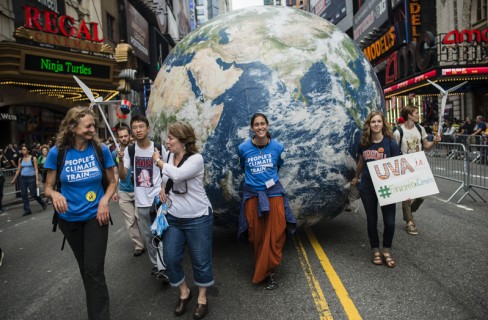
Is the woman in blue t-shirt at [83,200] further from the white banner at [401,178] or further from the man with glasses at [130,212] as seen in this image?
the white banner at [401,178]

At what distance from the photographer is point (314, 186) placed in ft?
13.6

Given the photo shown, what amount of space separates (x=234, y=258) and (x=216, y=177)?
1222mm

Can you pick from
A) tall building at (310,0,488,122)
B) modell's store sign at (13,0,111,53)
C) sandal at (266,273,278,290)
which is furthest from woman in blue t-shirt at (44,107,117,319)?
tall building at (310,0,488,122)

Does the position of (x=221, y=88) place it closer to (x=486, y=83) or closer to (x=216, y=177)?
(x=216, y=177)

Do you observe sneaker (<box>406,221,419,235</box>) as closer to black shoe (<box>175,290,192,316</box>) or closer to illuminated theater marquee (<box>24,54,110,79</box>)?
black shoe (<box>175,290,192,316</box>)

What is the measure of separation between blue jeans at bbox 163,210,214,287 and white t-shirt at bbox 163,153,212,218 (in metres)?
0.07

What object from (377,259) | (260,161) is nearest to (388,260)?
(377,259)

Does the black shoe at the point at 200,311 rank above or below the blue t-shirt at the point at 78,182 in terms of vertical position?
below

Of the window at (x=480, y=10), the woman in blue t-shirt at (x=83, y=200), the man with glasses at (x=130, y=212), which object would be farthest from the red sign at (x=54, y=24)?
the window at (x=480, y=10)

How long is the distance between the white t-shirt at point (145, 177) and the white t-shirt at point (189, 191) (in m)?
0.98

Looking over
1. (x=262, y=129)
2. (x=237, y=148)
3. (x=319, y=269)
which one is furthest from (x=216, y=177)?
(x=319, y=269)

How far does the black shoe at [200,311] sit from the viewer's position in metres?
3.30

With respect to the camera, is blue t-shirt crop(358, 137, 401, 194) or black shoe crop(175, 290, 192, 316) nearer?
black shoe crop(175, 290, 192, 316)

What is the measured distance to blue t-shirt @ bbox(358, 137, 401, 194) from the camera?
427 centimetres
